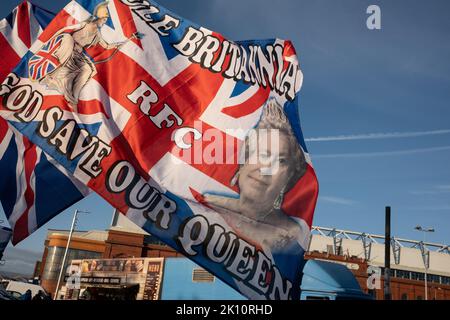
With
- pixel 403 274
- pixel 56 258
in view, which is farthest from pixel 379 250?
pixel 56 258

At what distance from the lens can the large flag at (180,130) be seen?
23.4 feet

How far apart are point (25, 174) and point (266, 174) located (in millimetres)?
5761

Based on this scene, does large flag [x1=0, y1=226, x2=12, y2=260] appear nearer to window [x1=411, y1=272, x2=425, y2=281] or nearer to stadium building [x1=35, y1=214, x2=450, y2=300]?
stadium building [x1=35, y1=214, x2=450, y2=300]

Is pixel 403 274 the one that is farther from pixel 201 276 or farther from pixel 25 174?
pixel 25 174

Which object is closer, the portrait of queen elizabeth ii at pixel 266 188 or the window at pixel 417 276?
the portrait of queen elizabeth ii at pixel 266 188

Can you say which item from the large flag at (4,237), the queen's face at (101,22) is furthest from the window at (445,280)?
the queen's face at (101,22)

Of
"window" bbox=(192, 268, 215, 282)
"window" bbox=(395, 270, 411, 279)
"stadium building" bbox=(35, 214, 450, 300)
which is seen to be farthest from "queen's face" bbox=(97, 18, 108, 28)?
"window" bbox=(395, 270, 411, 279)

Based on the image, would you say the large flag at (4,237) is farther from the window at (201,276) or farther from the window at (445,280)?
the window at (445,280)

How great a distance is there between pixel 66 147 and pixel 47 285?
188 ft

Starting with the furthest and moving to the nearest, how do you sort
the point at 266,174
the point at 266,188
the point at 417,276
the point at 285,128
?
the point at 417,276 → the point at 285,128 → the point at 266,174 → the point at 266,188

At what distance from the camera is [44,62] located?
26.8 feet

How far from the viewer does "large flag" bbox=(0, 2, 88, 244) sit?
8.49 m

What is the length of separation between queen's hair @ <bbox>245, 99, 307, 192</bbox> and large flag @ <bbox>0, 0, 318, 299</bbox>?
3cm

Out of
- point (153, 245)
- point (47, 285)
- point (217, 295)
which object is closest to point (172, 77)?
point (217, 295)
